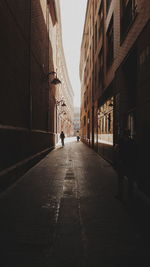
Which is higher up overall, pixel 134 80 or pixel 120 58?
pixel 120 58

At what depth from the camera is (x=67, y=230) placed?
4.16 meters

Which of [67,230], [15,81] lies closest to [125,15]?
[15,81]

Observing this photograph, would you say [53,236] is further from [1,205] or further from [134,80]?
[134,80]

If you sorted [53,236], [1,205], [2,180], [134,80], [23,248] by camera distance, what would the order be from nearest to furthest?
[23,248]
[53,236]
[1,205]
[2,180]
[134,80]

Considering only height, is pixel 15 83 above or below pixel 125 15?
below

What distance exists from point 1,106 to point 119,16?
6984 mm

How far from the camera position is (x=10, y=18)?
7762 mm

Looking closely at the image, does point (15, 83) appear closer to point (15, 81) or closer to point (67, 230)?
point (15, 81)

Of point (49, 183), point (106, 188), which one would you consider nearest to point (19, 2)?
point (49, 183)

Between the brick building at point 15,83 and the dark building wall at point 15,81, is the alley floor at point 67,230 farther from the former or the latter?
the dark building wall at point 15,81

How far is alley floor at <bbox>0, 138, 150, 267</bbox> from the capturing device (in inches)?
126

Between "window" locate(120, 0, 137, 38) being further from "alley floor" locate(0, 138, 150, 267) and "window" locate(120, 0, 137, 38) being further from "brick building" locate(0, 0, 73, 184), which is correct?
"alley floor" locate(0, 138, 150, 267)

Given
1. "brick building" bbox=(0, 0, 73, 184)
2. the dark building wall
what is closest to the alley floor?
"brick building" bbox=(0, 0, 73, 184)

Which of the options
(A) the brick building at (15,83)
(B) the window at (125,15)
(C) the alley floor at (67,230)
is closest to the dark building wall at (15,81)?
(A) the brick building at (15,83)
